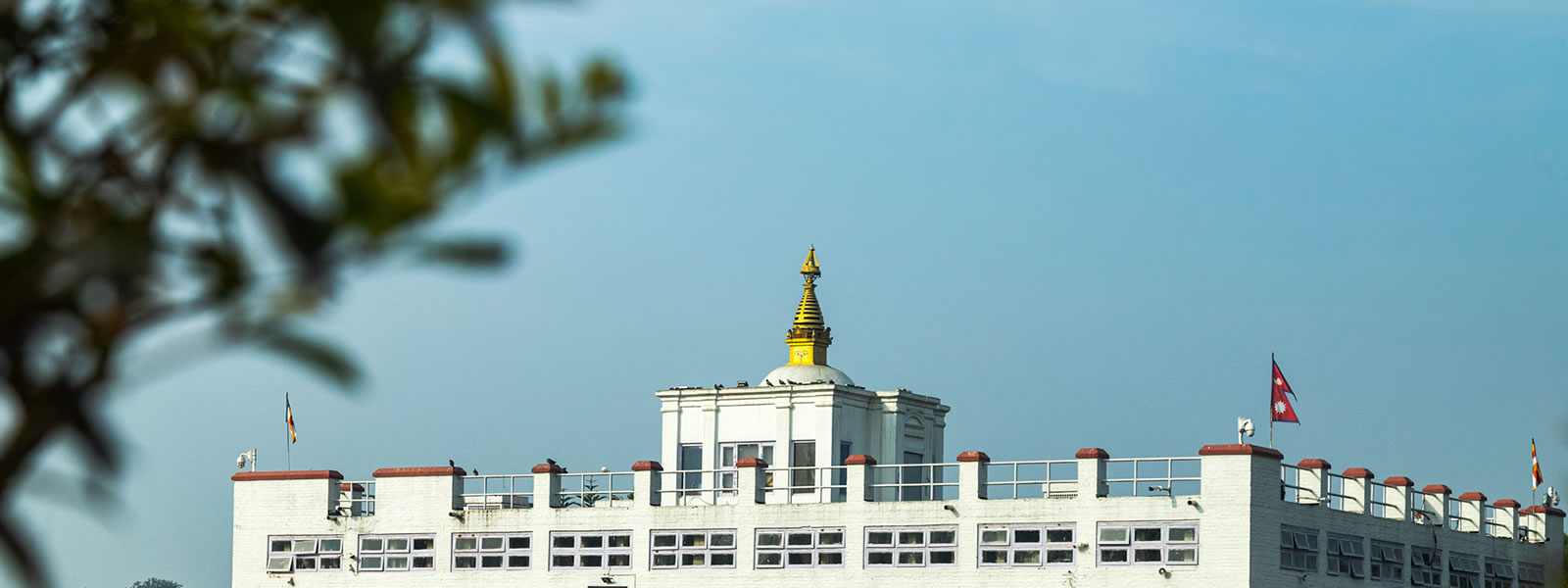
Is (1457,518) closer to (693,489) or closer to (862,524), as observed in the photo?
(862,524)

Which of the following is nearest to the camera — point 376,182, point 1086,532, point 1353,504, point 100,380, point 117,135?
point 376,182

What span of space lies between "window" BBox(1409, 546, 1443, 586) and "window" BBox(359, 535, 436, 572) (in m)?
24.2

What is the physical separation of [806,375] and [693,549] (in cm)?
648

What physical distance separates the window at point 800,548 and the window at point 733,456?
2.85 m

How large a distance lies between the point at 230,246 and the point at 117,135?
20.1 inches

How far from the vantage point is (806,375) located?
54125 millimetres

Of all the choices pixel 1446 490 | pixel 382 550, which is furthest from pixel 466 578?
pixel 1446 490

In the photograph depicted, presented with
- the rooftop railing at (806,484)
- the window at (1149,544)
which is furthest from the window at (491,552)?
the window at (1149,544)

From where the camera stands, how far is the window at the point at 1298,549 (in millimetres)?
45812

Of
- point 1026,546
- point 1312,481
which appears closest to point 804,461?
point 1026,546

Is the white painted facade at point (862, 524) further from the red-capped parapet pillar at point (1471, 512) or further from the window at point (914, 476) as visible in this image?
the window at point (914, 476)

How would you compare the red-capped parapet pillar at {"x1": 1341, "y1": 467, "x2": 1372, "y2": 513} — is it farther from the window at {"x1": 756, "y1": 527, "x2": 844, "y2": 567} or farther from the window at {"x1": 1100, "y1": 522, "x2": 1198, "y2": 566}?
the window at {"x1": 756, "y1": 527, "x2": 844, "y2": 567}

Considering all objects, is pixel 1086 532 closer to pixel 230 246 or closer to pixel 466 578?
pixel 466 578

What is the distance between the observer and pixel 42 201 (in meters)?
3.88
